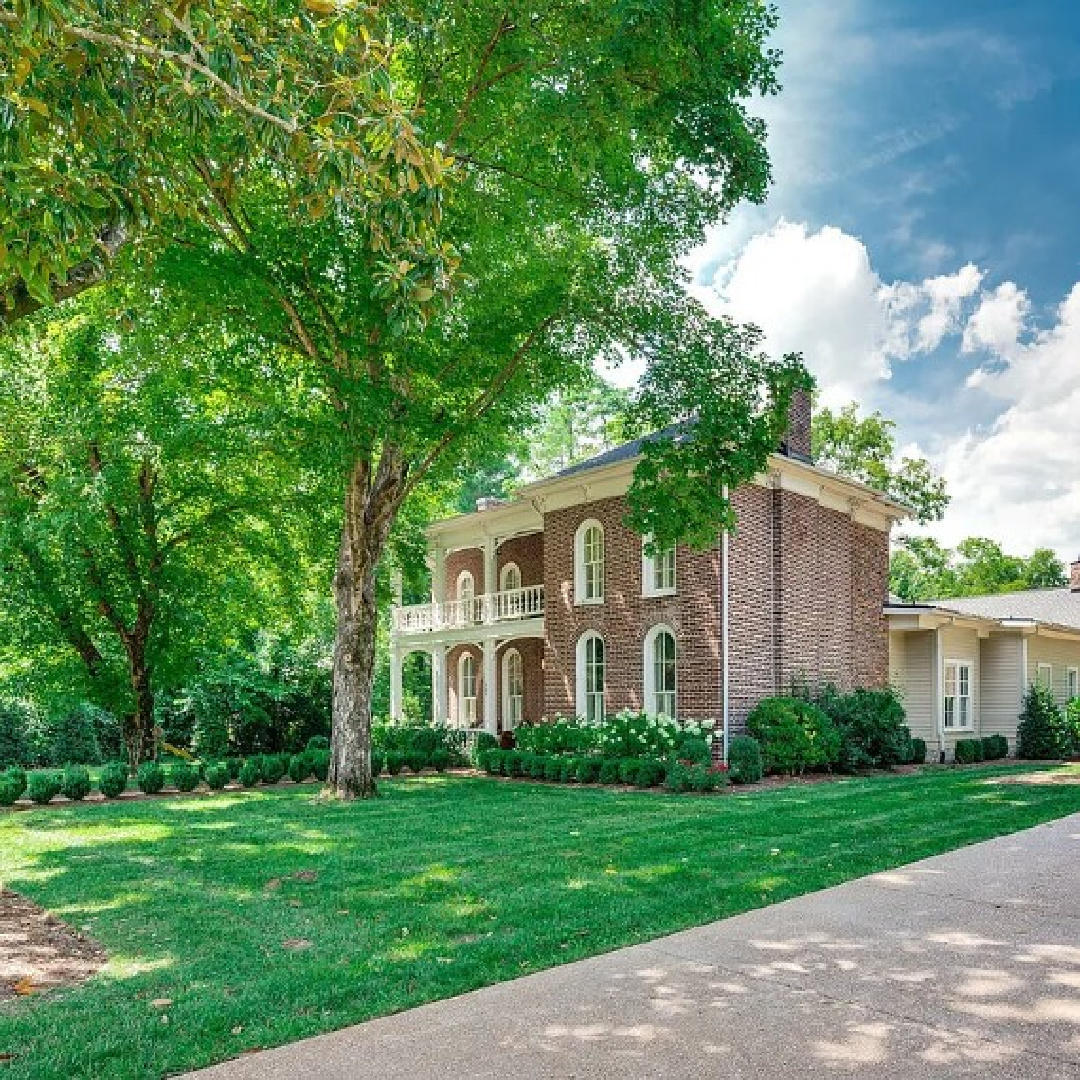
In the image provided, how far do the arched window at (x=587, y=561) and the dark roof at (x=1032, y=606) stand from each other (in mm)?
13302

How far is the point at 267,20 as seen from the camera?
5.73 m

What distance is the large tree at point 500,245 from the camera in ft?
31.7

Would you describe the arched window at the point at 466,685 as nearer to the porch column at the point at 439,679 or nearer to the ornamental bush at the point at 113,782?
the porch column at the point at 439,679

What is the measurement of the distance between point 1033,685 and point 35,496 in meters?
22.6

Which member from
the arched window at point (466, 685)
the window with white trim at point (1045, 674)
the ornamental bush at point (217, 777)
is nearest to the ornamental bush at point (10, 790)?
the ornamental bush at point (217, 777)

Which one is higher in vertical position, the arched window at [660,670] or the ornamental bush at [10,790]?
the arched window at [660,670]

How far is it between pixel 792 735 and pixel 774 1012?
13.1 meters

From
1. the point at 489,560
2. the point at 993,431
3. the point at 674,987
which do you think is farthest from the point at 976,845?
the point at 993,431

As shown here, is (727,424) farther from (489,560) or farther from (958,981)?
(489,560)

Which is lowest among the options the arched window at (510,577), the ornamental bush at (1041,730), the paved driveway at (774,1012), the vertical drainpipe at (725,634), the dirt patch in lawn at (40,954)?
the ornamental bush at (1041,730)

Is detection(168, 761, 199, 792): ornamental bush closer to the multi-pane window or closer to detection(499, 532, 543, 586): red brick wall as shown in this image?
the multi-pane window

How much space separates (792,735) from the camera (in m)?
16.8

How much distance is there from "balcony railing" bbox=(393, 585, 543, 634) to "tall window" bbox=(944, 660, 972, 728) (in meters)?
10.1

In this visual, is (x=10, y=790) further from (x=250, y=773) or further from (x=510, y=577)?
(x=510, y=577)
